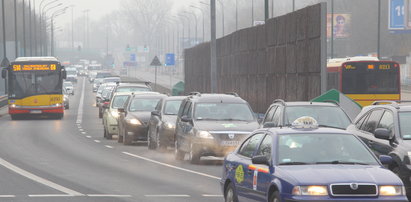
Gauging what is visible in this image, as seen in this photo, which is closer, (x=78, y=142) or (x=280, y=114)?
(x=280, y=114)

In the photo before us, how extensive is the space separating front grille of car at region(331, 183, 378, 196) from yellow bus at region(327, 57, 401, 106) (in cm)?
2649

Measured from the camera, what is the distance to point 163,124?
2605 cm

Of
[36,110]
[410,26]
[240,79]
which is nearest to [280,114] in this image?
[240,79]

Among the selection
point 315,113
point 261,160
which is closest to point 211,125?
point 315,113

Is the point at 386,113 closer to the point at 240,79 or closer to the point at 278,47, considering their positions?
the point at 278,47

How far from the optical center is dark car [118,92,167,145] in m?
29.4

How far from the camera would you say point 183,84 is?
247ft

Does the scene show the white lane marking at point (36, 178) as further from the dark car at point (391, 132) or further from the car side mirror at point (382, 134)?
the car side mirror at point (382, 134)

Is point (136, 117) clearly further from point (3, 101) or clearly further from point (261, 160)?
point (3, 101)

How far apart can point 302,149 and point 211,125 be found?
1077 cm

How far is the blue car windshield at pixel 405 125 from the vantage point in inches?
569

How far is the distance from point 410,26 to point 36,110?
181 feet

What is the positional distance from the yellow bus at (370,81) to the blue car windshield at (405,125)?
21872 millimetres

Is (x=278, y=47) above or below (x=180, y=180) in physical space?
above
